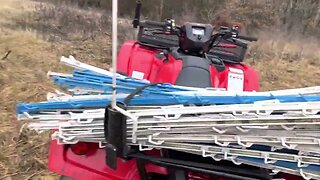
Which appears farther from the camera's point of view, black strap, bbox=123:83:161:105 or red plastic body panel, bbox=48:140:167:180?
red plastic body panel, bbox=48:140:167:180

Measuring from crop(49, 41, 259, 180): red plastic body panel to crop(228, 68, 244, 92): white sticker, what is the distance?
0.9 inches

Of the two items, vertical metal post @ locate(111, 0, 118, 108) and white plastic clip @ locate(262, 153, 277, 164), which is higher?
vertical metal post @ locate(111, 0, 118, 108)

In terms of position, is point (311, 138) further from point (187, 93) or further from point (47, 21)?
point (47, 21)

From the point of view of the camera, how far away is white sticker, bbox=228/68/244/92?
3139mm

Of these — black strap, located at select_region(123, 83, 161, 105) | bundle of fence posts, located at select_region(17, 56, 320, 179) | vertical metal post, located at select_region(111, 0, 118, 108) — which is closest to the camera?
bundle of fence posts, located at select_region(17, 56, 320, 179)

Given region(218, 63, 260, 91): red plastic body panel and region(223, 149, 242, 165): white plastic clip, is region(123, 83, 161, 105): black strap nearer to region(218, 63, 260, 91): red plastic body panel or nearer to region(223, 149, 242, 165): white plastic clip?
region(223, 149, 242, 165): white plastic clip

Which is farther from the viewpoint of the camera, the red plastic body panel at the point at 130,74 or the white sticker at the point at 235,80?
the white sticker at the point at 235,80

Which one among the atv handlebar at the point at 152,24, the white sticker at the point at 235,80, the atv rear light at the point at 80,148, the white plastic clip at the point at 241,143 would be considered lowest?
the atv rear light at the point at 80,148

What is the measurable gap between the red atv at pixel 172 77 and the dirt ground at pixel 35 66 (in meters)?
1.13

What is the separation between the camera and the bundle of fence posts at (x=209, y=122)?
1.79 meters

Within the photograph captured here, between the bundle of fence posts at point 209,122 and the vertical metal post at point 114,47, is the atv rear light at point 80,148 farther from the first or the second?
the vertical metal post at point 114,47

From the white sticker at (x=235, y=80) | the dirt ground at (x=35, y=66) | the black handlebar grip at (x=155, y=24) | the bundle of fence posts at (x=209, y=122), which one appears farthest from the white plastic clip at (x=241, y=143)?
the dirt ground at (x=35, y=66)

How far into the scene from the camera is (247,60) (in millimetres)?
9680

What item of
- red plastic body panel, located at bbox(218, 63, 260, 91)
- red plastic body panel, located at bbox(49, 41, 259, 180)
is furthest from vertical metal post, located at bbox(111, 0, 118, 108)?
red plastic body panel, located at bbox(218, 63, 260, 91)
